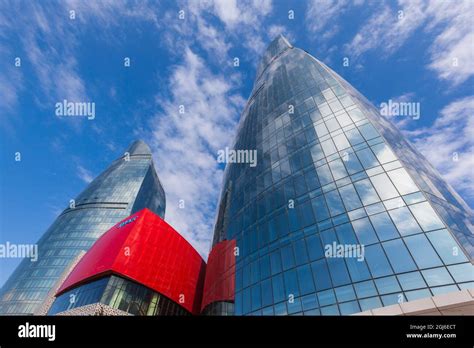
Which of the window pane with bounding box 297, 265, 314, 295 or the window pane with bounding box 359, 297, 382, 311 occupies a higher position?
the window pane with bounding box 297, 265, 314, 295

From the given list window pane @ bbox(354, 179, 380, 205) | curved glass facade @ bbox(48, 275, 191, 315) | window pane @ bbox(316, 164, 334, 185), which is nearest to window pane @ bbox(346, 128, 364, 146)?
window pane @ bbox(316, 164, 334, 185)

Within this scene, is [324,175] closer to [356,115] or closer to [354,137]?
[354,137]

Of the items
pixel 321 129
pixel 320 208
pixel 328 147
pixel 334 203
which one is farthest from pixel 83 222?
pixel 334 203

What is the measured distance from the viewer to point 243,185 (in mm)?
38750

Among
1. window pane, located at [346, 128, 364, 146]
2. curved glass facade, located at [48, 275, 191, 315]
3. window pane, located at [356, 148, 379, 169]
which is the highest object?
window pane, located at [346, 128, 364, 146]

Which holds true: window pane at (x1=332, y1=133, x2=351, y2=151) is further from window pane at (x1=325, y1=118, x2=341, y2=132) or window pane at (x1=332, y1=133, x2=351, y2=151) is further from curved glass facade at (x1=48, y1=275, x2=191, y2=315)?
curved glass facade at (x1=48, y1=275, x2=191, y2=315)

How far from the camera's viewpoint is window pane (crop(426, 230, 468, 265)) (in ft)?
51.7

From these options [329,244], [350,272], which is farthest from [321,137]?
[350,272]

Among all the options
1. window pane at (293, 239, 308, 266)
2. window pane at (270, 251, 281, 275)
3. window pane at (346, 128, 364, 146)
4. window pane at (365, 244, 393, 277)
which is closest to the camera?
window pane at (365, 244, 393, 277)

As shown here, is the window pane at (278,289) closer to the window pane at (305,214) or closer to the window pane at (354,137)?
the window pane at (305,214)

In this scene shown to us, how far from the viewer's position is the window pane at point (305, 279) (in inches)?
801

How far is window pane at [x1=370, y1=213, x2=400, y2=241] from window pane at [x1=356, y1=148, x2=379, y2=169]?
5615mm
